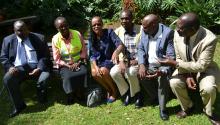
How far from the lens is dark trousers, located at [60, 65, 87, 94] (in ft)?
24.2

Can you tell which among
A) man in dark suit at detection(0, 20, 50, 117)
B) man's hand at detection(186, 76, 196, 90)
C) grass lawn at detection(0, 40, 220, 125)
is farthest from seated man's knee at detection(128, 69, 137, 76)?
man in dark suit at detection(0, 20, 50, 117)

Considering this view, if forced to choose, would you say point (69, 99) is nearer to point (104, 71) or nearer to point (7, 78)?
point (104, 71)

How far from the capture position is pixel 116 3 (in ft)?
39.5

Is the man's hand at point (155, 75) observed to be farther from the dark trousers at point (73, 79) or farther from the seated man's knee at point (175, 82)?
the dark trousers at point (73, 79)

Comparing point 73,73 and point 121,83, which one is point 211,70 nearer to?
point 121,83

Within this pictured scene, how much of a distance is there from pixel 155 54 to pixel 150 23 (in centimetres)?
55

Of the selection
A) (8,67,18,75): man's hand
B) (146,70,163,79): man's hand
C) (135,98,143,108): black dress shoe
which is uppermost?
(8,67,18,75): man's hand

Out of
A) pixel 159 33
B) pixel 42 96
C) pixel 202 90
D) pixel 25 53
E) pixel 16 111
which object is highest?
pixel 159 33

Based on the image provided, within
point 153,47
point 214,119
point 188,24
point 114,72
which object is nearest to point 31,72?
point 114,72

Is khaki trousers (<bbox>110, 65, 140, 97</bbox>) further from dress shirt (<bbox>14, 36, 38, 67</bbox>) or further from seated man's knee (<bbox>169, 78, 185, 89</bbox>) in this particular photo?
dress shirt (<bbox>14, 36, 38, 67</bbox>)

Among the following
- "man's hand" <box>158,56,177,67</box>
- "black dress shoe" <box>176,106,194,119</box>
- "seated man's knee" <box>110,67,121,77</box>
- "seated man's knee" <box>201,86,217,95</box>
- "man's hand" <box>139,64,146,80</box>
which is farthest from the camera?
"seated man's knee" <box>110,67,121,77</box>

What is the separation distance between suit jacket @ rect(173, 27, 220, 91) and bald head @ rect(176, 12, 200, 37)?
151 millimetres

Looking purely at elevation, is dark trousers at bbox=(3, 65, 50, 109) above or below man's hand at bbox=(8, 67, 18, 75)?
below

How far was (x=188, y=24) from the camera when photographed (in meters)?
6.13
